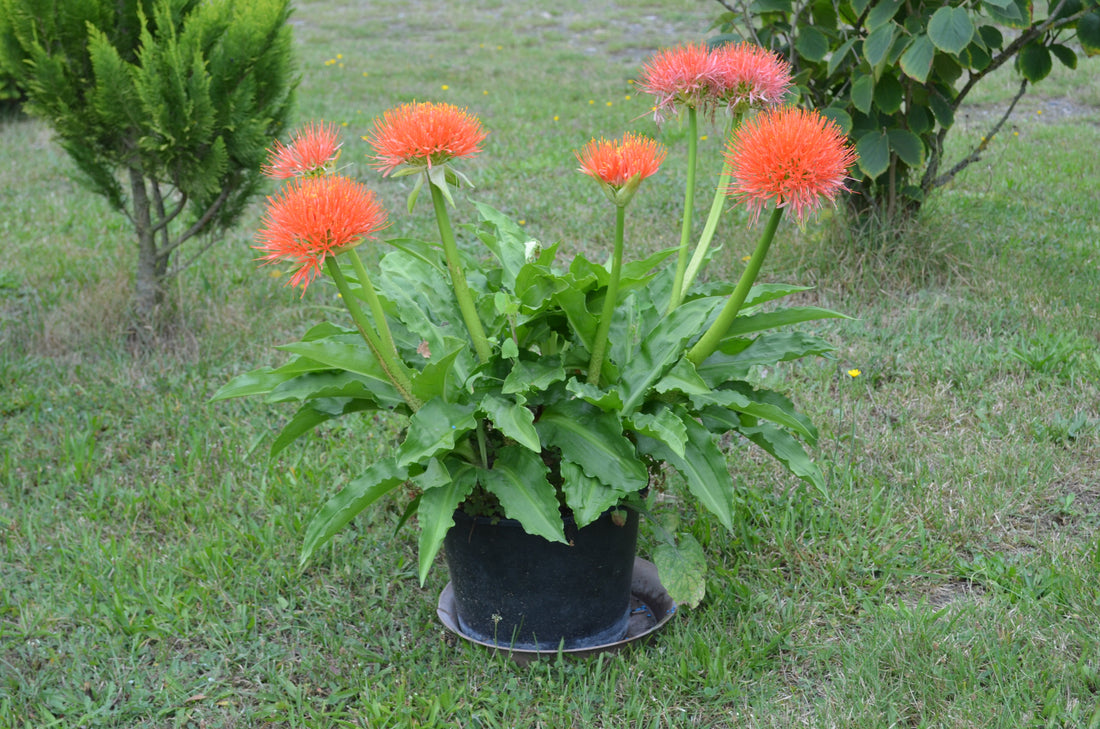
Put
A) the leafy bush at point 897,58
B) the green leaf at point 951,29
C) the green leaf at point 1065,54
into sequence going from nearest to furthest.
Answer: the green leaf at point 951,29, the leafy bush at point 897,58, the green leaf at point 1065,54

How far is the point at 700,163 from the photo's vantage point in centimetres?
674

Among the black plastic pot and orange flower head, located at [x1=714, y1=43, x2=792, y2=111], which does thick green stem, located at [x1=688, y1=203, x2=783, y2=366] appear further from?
the black plastic pot

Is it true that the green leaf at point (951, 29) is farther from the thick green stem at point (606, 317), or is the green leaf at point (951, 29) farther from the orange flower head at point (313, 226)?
the orange flower head at point (313, 226)

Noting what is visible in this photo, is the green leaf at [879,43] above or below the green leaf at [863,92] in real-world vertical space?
above

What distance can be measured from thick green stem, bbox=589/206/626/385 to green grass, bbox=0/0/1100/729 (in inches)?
30.0

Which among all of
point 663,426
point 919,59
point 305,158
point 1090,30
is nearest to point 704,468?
point 663,426

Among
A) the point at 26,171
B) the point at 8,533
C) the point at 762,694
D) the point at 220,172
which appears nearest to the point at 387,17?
the point at 26,171

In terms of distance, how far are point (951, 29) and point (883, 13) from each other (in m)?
0.35

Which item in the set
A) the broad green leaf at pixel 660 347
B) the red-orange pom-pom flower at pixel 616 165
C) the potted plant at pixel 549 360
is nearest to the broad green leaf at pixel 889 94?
the potted plant at pixel 549 360

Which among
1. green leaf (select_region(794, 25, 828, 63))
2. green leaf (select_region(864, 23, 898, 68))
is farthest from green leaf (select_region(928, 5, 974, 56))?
green leaf (select_region(794, 25, 828, 63))

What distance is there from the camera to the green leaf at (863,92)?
3.94 meters

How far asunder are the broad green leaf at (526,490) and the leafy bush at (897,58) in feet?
7.90

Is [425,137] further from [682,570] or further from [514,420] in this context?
[682,570]

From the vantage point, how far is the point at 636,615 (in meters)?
2.69
